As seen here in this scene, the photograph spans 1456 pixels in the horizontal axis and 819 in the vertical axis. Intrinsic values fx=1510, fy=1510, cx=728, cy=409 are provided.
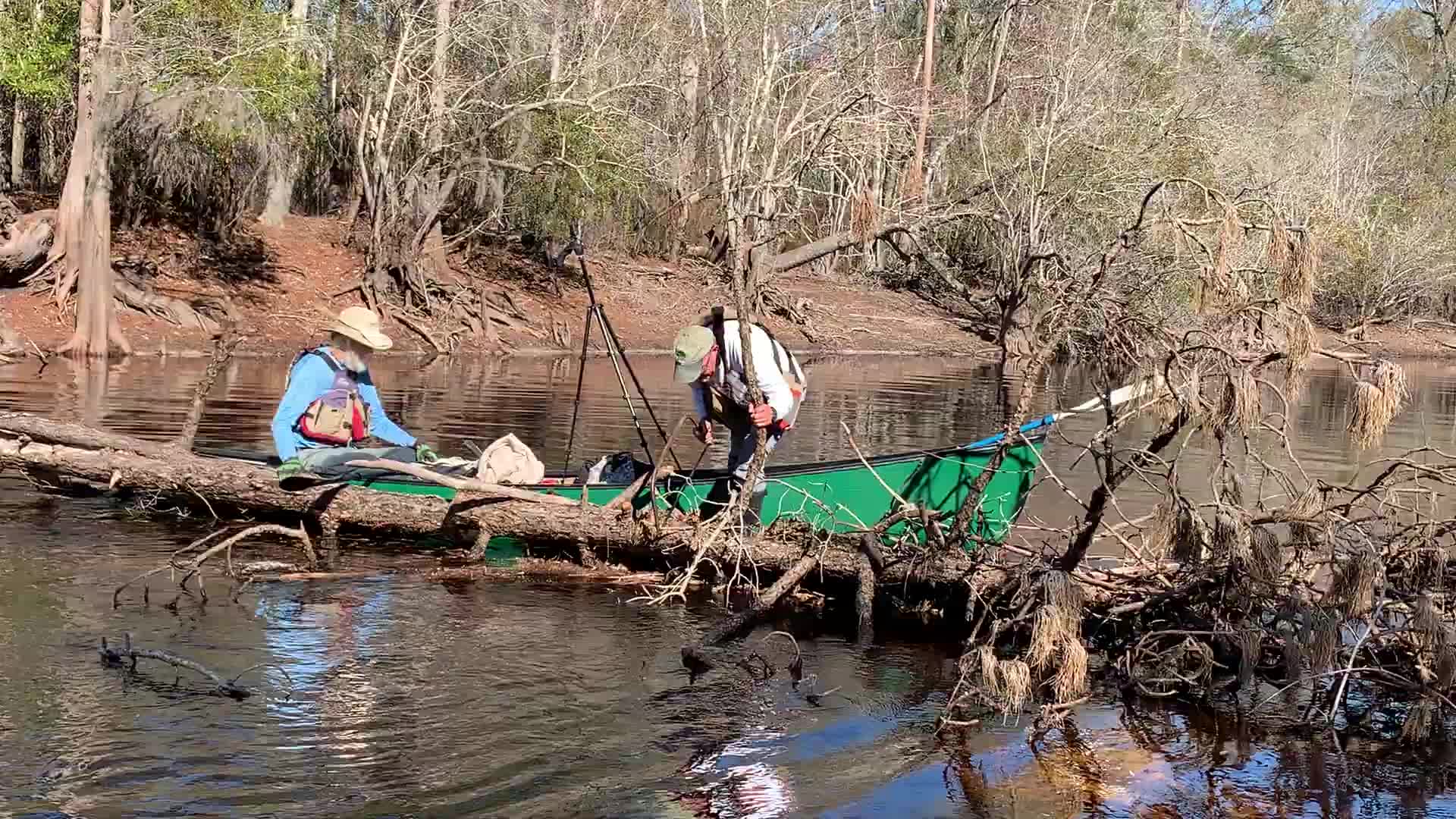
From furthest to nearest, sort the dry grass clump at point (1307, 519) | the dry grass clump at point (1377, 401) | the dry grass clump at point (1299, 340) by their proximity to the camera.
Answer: the dry grass clump at point (1307, 519), the dry grass clump at point (1299, 340), the dry grass clump at point (1377, 401)

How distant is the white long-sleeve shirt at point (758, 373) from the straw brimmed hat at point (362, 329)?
209cm

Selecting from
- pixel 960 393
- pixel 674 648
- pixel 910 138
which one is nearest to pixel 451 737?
pixel 674 648

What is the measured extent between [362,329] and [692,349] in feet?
7.44

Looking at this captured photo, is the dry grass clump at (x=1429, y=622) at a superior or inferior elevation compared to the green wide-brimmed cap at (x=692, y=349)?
inferior

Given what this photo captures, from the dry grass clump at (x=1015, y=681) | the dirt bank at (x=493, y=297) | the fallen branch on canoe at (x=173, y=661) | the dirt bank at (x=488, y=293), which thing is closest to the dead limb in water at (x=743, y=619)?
the dry grass clump at (x=1015, y=681)

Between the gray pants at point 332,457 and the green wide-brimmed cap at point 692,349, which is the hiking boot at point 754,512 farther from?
the gray pants at point 332,457

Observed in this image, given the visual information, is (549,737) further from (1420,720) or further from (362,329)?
(362,329)

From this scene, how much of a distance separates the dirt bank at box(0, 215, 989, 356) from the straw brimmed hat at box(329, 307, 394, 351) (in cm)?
1564

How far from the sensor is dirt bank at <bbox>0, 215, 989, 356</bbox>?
2620cm

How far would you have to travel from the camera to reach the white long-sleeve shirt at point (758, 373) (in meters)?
8.59

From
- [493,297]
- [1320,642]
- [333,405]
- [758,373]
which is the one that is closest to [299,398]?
[333,405]

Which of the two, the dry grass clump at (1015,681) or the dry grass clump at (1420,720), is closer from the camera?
the dry grass clump at (1015,681)

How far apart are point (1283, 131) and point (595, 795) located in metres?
38.1

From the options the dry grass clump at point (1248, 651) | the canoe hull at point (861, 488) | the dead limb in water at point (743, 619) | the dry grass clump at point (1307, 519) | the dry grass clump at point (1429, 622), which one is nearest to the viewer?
the dry grass clump at point (1429, 622)
